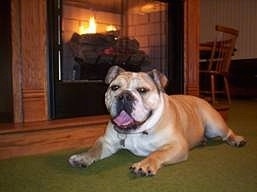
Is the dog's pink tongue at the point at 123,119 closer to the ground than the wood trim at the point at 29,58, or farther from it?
closer to the ground

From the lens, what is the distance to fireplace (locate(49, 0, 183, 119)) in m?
2.22

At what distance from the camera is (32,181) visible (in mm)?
1388

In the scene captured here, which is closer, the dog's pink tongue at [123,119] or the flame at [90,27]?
the dog's pink tongue at [123,119]

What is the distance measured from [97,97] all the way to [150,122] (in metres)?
0.80

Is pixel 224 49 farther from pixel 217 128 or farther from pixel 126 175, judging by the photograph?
pixel 126 175

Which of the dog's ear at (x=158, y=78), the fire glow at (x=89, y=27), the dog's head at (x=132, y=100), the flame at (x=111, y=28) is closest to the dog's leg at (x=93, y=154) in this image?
the dog's head at (x=132, y=100)

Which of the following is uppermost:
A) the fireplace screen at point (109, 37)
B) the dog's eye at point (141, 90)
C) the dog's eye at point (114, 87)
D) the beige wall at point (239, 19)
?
the beige wall at point (239, 19)

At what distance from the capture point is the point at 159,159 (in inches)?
59.2

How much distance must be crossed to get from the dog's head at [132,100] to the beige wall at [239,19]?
595cm

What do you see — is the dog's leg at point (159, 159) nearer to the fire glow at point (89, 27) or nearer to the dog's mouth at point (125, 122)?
the dog's mouth at point (125, 122)

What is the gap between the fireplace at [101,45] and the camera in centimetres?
222

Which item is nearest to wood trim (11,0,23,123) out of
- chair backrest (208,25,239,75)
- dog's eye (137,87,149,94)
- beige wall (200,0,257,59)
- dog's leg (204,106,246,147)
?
dog's eye (137,87,149,94)

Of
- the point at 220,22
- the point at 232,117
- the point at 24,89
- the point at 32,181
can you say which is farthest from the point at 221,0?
the point at 32,181

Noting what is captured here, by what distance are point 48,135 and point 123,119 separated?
0.54 metres
